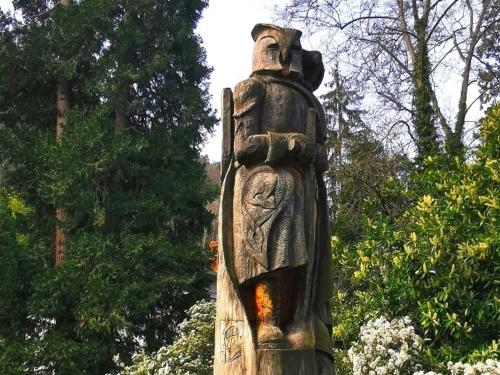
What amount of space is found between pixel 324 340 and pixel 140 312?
6686 mm

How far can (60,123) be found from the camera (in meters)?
11.2

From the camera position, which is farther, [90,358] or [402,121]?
[402,121]

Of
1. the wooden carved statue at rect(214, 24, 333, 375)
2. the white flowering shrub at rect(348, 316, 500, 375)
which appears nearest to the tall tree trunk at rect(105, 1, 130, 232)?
the white flowering shrub at rect(348, 316, 500, 375)

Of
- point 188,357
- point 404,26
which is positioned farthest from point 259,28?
point 404,26

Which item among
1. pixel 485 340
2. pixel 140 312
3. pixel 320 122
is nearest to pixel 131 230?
pixel 140 312

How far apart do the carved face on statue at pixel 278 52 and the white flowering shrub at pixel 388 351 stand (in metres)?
3.88

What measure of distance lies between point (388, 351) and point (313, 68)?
3911 millimetres

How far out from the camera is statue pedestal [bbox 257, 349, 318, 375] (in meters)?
3.56

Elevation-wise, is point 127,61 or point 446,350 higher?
point 127,61

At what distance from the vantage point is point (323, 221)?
4.09 metres

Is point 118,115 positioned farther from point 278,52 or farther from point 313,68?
point 278,52

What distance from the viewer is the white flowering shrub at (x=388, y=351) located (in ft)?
22.3

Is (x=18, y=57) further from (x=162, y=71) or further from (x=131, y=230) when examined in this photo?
(x=131, y=230)

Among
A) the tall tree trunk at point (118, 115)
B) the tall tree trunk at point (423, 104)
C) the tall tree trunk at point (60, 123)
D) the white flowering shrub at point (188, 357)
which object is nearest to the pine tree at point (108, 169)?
the tall tree trunk at point (118, 115)
